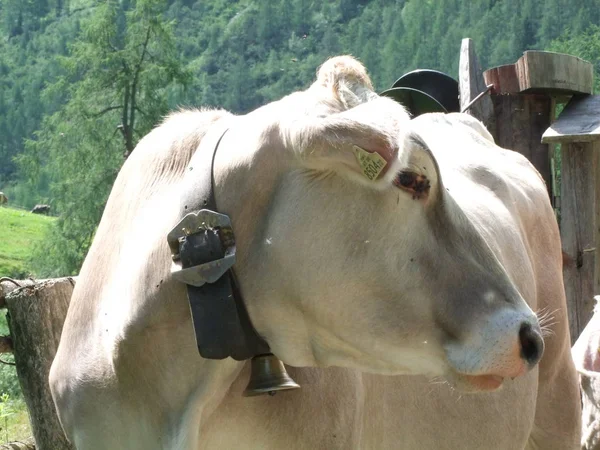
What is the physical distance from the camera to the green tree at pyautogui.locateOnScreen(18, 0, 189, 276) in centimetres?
2989

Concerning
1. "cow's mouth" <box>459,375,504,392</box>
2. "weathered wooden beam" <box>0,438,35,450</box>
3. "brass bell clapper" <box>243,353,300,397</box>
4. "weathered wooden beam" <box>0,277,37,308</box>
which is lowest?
"weathered wooden beam" <box>0,438,35,450</box>

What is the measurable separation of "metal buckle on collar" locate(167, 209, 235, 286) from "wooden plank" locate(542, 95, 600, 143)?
4133 mm

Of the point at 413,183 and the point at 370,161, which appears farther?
the point at 413,183

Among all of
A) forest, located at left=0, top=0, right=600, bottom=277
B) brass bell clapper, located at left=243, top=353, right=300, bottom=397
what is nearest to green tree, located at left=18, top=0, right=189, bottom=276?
forest, located at left=0, top=0, right=600, bottom=277

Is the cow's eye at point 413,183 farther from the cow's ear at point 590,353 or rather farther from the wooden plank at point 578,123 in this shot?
the wooden plank at point 578,123

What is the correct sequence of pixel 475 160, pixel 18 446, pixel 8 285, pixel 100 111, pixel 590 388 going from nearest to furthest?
pixel 475 160, pixel 8 285, pixel 590 388, pixel 18 446, pixel 100 111

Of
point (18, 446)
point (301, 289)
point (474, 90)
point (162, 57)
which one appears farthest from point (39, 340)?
point (162, 57)

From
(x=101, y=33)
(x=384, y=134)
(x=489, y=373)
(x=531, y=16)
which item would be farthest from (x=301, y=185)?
(x=531, y=16)

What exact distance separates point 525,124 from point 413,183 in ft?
14.7

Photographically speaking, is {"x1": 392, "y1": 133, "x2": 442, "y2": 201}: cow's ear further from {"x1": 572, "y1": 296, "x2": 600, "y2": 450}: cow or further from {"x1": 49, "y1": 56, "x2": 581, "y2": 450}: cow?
{"x1": 572, "y1": 296, "x2": 600, "y2": 450}: cow

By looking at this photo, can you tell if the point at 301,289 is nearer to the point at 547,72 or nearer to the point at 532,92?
the point at 547,72

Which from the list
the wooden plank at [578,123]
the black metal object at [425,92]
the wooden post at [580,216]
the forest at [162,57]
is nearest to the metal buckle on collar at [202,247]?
the forest at [162,57]

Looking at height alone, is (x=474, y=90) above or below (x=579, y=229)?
above

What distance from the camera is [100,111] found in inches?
1221
